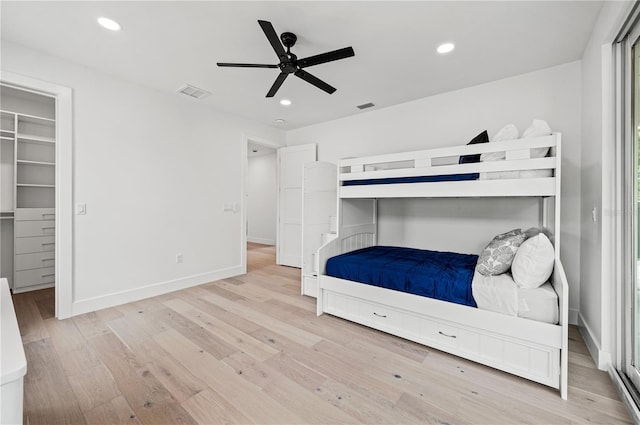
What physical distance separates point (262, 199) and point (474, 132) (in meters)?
5.54

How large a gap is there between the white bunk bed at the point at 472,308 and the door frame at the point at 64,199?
2.48m

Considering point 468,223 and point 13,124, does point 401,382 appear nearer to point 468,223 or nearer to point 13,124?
point 468,223

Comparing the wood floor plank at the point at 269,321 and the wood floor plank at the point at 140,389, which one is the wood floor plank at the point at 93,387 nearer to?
the wood floor plank at the point at 140,389

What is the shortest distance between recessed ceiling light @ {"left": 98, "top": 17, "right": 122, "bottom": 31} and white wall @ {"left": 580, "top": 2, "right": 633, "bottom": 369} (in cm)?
338

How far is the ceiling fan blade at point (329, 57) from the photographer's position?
194 centimetres

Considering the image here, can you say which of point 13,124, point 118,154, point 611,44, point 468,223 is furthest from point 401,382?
point 13,124

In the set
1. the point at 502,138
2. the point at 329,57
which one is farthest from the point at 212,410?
the point at 502,138

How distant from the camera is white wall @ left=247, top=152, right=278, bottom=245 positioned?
7.21 m

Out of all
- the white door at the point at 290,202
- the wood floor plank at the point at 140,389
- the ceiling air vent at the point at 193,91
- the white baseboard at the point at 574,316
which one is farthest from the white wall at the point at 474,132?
the wood floor plank at the point at 140,389

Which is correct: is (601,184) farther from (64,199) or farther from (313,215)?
(64,199)

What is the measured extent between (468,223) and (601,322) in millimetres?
1434

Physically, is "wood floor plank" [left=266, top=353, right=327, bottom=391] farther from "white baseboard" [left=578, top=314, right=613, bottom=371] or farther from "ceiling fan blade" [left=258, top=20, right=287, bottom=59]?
"ceiling fan blade" [left=258, top=20, right=287, bottom=59]

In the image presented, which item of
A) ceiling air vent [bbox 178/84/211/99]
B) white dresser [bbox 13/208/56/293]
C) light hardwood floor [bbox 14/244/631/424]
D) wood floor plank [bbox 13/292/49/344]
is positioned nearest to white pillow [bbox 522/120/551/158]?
light hardwood floor [bbox 14/244/631/424]

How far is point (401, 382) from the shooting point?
1731mm
